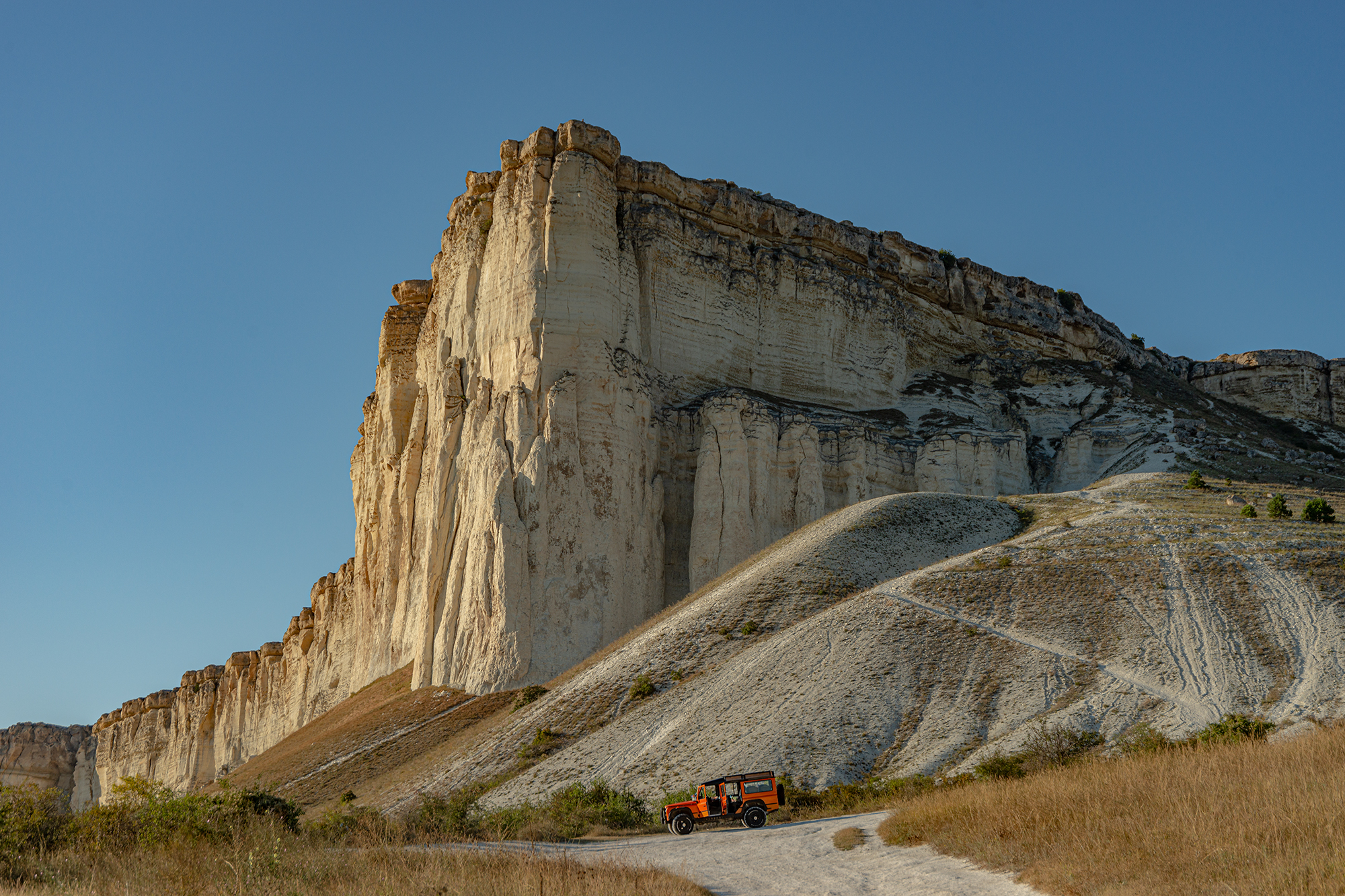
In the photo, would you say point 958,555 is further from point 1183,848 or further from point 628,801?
point 1183,848

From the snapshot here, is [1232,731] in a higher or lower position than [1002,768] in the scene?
A: higher

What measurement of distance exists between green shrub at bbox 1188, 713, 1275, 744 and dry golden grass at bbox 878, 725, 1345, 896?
1511 millimetres

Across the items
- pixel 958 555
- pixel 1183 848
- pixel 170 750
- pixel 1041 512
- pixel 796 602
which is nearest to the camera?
pixel 1183 848

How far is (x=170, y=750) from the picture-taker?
91.6 metres

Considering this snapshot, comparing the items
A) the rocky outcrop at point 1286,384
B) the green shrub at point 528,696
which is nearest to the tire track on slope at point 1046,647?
the green shrub at point 528,696

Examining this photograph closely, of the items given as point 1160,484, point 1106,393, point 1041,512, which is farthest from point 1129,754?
point 1106,393

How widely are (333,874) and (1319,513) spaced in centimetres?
3809

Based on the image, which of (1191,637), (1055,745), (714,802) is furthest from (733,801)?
(1191,637)

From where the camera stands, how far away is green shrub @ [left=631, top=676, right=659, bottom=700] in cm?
3369

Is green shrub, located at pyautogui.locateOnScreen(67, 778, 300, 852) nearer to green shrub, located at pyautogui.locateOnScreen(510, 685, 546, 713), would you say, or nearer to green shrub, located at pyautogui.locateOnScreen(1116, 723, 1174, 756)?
green shrub, located at pyautogui.locateOnScreen(1116, 723, 1174, 756)

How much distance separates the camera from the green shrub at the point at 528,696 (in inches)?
1522

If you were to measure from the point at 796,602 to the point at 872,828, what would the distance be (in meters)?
17.6

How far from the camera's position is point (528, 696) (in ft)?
130

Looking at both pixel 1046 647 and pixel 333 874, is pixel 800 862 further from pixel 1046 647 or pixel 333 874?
pixel 1046 647
